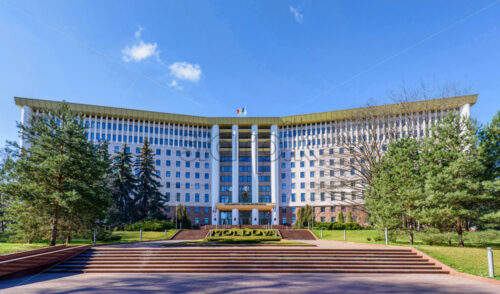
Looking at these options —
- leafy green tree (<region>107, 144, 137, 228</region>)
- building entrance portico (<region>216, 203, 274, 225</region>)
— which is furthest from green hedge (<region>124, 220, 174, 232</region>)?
building entrance portico (<region>216, 203, 274, 225</region>)

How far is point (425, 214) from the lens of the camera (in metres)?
20.5

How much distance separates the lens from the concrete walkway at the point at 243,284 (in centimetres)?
1114

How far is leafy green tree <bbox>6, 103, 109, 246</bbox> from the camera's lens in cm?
1970

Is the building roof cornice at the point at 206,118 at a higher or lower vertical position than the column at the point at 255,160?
higher

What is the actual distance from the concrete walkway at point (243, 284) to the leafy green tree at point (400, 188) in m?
9.29

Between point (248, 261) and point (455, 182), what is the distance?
12721mm

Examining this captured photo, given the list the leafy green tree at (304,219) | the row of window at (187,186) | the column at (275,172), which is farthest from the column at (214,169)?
the leafy green tree at (304,219)

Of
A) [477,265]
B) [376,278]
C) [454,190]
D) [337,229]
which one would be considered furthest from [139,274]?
[337,229]

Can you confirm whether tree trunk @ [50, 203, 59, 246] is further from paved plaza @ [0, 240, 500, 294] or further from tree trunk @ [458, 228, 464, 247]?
tree trunk @ [458, 228, 464, 247]

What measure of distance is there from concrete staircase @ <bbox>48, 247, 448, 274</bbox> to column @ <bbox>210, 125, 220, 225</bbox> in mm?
42295

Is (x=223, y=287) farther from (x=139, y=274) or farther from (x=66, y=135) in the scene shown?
(x=66, y=135)

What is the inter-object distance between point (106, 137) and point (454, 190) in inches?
2054

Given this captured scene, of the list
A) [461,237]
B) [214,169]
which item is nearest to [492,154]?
[461,237]

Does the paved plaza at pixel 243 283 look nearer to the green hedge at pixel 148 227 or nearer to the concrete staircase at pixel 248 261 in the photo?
the concrete staircase at pixel 248 261
